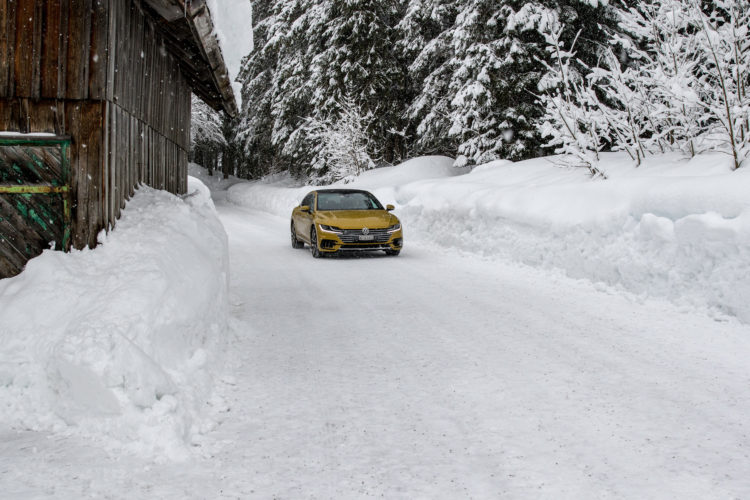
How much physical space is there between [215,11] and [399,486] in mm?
5433

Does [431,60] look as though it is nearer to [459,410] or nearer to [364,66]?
[364,66]

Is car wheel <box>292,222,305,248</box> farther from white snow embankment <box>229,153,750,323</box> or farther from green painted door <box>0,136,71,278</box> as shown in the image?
green painted door <box>0,136,71,278</box>

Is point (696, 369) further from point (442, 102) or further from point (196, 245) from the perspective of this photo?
point (442, 102)

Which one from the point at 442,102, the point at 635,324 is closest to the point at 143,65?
the point at 635,324

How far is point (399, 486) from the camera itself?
10.1 ft

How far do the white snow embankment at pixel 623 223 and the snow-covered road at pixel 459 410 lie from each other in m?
0.53

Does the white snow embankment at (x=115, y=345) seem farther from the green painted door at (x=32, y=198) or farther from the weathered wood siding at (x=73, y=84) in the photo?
the weathered wood siding at (x=73, y=84)

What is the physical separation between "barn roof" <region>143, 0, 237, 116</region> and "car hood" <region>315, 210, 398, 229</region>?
300 centimetres

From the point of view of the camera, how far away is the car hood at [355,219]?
12.1 m

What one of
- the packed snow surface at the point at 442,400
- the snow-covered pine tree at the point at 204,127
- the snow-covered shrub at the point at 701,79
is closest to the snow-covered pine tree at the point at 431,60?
the snow-covered shrub at the point at 701,79

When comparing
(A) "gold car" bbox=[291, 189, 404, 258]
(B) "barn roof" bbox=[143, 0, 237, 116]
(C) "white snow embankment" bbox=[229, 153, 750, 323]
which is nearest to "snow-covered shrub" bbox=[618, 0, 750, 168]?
(C) "white snow embankment" bbox=[229, 153, 750, 323]

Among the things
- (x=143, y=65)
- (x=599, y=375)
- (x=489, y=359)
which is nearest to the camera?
(x=599, y=375)

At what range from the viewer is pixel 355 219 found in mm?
12266

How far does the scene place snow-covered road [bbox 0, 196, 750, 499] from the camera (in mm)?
3076
